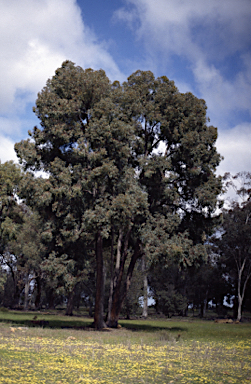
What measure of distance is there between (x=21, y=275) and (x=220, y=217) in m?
37.1

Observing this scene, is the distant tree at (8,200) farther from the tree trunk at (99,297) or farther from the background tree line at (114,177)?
the tree trunk at (99,297)

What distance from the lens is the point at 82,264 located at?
20609 mm

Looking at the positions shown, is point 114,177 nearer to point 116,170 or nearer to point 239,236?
point 116,170

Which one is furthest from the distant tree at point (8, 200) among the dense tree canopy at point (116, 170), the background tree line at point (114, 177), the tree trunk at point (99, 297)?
the tree trunk at point (99, 297)

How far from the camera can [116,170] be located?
19656 millimetres

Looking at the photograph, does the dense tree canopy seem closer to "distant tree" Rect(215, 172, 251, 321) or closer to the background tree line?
the background tree line

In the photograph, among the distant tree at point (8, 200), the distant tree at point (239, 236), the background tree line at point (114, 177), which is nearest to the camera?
the background tree line at point (114, 177)

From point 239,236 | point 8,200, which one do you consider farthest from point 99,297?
point 239,236

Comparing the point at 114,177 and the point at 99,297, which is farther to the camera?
the point at 99,297

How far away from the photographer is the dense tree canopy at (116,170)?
19484 millimetres

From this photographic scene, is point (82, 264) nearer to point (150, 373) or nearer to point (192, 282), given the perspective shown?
point (150, 373)

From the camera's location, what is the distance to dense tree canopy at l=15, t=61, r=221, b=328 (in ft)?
63.9

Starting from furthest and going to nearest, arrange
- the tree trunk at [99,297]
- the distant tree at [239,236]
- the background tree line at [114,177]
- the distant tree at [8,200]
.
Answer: the distant tree at [239,236] < the distant tree at [8,200] < the tree trunk at [99,297] < the background tree line at [114,177]

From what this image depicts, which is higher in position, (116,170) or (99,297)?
(116,170)
